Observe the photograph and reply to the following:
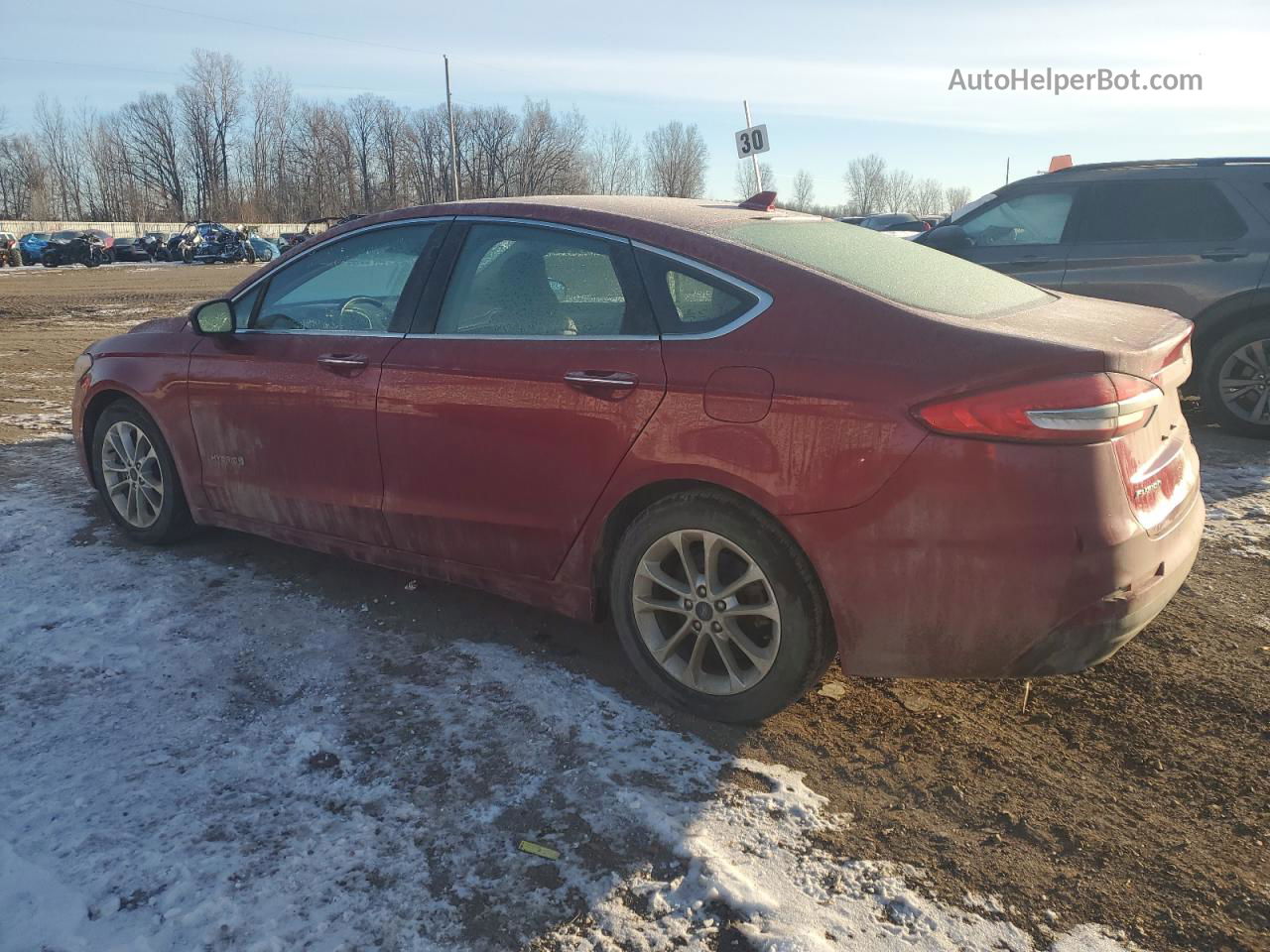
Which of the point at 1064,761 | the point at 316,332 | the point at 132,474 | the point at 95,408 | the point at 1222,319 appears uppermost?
the point at 316,332

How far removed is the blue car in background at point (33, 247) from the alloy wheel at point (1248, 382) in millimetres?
48122

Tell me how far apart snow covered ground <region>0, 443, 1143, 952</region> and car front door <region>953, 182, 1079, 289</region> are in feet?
19.0

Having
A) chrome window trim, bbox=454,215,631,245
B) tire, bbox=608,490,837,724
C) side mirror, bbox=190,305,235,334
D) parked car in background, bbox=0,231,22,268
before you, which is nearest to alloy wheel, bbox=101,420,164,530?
side mirror, bbox=190,305,235,334

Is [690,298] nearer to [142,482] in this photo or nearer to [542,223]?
[542,223]

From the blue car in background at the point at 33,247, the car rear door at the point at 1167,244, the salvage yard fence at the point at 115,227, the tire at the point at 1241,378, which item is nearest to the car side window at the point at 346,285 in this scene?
the car rear door at the point at 1167,244

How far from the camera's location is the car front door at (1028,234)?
767 cm

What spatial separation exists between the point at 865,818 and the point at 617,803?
0.68m

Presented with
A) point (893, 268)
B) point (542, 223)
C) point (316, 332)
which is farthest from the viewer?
point (316, 332)

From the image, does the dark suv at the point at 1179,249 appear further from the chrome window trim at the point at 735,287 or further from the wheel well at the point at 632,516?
the wheel well at the point at 632,516

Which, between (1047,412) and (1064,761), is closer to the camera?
(1047,412)

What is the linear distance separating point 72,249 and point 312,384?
154 ft

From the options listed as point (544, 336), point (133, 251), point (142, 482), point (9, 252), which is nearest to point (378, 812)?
point (544, 336)

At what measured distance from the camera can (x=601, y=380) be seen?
3.23 metres

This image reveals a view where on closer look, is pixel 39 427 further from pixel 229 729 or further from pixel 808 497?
pixel 808 497
